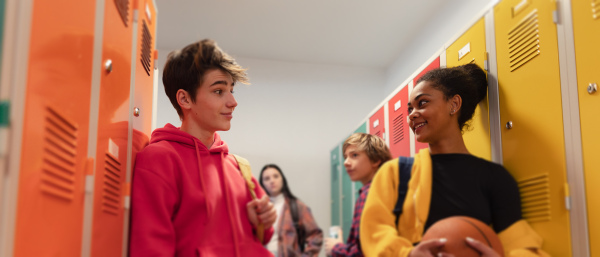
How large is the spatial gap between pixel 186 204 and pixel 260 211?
32 centimetres

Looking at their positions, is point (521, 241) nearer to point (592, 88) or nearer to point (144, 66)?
point (592, 88)

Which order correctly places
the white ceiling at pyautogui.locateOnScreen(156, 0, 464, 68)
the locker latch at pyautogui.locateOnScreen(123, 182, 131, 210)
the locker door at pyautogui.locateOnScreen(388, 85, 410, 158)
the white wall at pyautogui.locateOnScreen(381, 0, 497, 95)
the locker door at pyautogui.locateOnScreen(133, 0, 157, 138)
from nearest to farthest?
the locker latch at pyautogui.locateOnScreen(123, 182, 131, 210) → the locker door at pyautogui.locateOnScreen(133, 0, 157, 138) → the locker door at pyautogui.locateOnScreen(388, 85, 410, 158) → the white wall at pyautogui.locateOnScreen(381, 0, 497, 95) → the white ceiling at pyautogui.locateOnScreen(156, 0, 464, 68)

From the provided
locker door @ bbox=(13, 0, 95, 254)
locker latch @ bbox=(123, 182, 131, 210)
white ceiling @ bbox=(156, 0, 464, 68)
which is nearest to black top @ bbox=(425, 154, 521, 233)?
locker latch @ bbox=(123, 182, 131, 210)

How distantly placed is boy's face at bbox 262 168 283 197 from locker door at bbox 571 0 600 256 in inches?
155

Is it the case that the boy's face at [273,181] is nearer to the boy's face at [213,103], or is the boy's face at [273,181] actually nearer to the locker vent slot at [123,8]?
the boy's face at [213,103]

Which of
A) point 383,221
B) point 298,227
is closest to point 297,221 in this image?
point 298,227

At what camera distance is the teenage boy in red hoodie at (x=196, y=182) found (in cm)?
209

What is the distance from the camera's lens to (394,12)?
6.38 metres

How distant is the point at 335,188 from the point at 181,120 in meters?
4.62

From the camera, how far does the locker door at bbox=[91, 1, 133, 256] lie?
6.04 ft

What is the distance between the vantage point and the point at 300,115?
7617 mm

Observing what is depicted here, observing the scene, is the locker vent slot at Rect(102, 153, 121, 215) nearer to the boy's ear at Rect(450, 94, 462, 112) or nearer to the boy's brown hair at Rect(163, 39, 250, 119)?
the boy's brown hair at Rect(163, 39, 250, 119)

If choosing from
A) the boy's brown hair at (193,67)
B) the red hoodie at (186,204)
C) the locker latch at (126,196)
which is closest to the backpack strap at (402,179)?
the red hoodie at (186,204)

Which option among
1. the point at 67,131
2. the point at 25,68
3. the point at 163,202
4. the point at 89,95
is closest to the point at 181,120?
the point at 163,202
